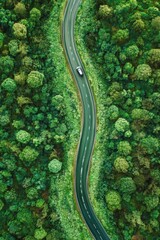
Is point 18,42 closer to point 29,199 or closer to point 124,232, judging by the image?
point 29,199

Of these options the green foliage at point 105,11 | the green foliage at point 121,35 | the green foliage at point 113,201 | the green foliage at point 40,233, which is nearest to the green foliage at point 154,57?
the green foliage at point 121,35

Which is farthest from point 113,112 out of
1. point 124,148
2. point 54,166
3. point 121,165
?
point 54,166

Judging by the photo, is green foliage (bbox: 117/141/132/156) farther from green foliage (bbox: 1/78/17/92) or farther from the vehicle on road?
green foliage (bbox: 1/78/17/92)

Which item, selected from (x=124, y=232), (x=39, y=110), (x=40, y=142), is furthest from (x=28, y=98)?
(x=124, y=232)

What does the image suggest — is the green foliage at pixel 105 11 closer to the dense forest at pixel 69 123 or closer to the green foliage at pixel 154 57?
the dense forest at pixel 69 123

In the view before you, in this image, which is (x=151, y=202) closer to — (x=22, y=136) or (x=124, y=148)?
(x=124, y=148)

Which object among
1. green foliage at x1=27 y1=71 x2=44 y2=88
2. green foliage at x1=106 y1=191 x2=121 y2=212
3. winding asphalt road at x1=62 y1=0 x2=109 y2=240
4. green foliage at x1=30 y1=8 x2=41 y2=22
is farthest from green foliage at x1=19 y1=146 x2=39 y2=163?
green foliage at x1=30 y1=8 x2=41 y2=22
